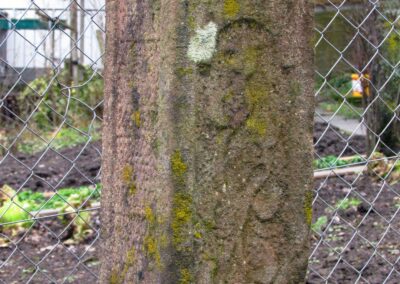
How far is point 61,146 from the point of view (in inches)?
288

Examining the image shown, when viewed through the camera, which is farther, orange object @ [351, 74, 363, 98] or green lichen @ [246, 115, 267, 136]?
orange object @ [351, 74, 363, 98]

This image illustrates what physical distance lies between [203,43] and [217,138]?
0.58 feet

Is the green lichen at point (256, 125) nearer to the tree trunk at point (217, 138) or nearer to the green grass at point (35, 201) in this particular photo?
the tree trunk at point (217, 138)

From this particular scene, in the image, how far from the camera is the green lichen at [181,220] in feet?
→ 4.81

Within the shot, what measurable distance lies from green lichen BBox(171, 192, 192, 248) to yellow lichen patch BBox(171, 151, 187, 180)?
43mm

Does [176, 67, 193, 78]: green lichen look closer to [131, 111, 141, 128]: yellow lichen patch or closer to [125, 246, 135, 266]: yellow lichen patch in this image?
[131, 111, 141, 128]: yellow lichen patch

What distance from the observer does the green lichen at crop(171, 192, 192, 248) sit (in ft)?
4.81

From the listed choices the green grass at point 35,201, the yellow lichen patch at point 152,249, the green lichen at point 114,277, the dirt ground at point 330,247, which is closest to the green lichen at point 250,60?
the yellow lichen patch at point 152,249

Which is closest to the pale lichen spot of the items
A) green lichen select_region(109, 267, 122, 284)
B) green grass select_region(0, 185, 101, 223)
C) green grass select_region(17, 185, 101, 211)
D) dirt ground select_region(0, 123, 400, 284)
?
green lichen select_region(109, 267, 122, 284)

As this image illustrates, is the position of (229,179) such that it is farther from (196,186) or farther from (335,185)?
(335,185)

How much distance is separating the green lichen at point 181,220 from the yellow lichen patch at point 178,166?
0.14ft

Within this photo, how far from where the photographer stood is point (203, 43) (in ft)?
4.75

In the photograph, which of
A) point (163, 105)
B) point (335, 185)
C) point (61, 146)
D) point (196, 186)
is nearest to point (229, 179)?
point (196, 186)

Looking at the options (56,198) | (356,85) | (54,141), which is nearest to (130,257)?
(56,198)
